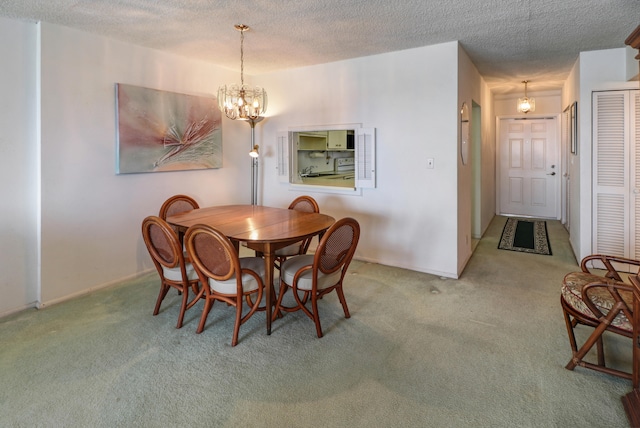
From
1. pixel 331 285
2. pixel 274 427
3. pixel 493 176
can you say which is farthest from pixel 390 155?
pixel 493 176

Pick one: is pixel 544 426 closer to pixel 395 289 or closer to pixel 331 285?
pixel 331 285

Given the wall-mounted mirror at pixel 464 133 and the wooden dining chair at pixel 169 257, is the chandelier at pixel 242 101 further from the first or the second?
the wall-mounted mirror at pixel 464 133

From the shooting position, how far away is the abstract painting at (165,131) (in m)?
3.49

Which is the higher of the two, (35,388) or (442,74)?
(442,74)

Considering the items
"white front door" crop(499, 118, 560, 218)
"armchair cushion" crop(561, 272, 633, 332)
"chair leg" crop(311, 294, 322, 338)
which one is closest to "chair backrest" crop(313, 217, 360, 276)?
"chair leg" crop(311, 294, 322, 338)

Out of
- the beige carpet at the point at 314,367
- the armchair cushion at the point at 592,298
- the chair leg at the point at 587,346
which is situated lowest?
the beige carpet at the point at 314,367

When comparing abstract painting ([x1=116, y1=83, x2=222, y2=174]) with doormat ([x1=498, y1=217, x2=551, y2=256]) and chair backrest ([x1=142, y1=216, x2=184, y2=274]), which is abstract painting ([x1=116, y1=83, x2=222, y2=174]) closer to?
chair backrest ([x1=142, y1=216, x2=184, y2=274])

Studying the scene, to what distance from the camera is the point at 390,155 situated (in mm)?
3994

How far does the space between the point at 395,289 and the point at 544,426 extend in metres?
1.77

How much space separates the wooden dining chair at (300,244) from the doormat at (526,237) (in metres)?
2.89

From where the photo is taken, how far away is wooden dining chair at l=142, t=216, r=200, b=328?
254 cm

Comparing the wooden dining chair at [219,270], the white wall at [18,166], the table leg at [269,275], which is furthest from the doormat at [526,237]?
the white wall at [18,166]

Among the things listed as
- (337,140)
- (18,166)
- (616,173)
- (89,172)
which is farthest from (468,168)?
(18,166)

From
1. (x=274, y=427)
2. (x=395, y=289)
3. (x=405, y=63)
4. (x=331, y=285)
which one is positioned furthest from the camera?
(x=405, y=63)
